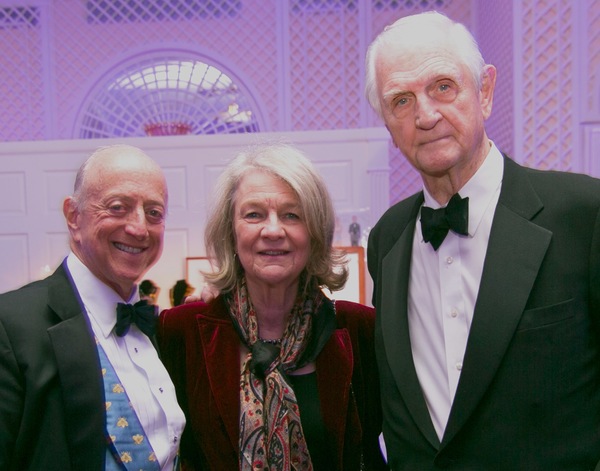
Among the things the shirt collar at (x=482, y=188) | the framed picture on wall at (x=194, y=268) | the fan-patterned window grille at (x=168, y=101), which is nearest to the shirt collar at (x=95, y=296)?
the shirt collar at (x=482, y=188)

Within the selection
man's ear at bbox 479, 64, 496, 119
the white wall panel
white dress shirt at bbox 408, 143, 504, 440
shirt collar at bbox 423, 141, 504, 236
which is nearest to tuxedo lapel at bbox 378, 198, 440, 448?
white dress shirt at bbox 408, 143, 504, 440

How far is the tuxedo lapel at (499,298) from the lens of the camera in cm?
115

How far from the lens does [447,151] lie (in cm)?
127

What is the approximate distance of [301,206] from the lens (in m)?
1.66

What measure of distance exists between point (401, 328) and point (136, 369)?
2.07 ft

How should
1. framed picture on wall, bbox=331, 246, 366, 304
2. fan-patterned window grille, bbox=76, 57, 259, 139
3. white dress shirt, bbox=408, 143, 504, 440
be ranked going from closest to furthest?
white dress shirt, bbox=408, 143, 504, 440, framed picture on wall, bbox=331, 246, 366, 304, fan-patterned window grille, bbox=76, 57, 259, 139

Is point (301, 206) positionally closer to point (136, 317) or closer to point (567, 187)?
point (136, 317)

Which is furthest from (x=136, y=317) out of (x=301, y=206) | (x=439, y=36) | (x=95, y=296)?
(x=439, y=36)

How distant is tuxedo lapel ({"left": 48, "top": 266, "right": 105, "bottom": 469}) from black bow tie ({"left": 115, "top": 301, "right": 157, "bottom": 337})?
0.11m

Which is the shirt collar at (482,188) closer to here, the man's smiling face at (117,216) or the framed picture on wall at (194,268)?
the man's smiling face at (117,216)

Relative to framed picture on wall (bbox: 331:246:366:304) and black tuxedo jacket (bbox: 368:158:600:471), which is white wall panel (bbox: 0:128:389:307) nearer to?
framed picture on wall (bbox: 331:246:366:304)

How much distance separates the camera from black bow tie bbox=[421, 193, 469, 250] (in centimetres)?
125

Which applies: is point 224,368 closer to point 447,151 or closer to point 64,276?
point 64,276

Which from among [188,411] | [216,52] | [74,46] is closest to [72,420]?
[188,411]
